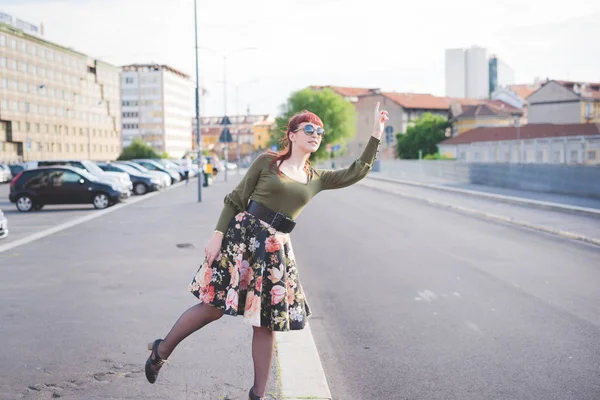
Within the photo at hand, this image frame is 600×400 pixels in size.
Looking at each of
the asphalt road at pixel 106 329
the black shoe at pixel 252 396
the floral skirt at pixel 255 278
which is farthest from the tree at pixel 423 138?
the black shoe at pixel 252 396

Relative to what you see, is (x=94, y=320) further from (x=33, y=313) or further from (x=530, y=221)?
(x=530, y=221)

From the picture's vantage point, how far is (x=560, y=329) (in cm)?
616

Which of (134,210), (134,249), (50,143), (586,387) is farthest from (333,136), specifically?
(586,387)

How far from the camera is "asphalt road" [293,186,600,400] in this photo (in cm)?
466

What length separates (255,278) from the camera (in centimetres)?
401

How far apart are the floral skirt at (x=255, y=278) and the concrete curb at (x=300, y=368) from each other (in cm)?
51

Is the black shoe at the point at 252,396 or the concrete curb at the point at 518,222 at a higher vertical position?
the black shoe at the point at 252,396

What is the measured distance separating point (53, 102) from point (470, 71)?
125 meters

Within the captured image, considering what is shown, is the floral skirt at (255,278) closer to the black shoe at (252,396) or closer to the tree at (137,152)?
the black shoe at (252,396)

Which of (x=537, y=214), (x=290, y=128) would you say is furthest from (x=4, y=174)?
(x=290, y=128)

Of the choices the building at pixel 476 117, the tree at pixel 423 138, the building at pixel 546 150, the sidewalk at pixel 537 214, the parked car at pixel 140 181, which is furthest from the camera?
the building at pixel 476 117

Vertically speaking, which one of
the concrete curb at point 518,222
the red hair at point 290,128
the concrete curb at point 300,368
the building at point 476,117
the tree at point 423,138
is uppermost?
the building at point 476,117

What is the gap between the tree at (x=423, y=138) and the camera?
329 feet

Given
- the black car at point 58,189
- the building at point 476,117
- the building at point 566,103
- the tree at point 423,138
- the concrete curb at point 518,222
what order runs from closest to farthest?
the concrete curb at point 518,222 < the black car at point 58,189 < the building at point 566,103 < the tree at point 423,138 < the building at point 476,117
